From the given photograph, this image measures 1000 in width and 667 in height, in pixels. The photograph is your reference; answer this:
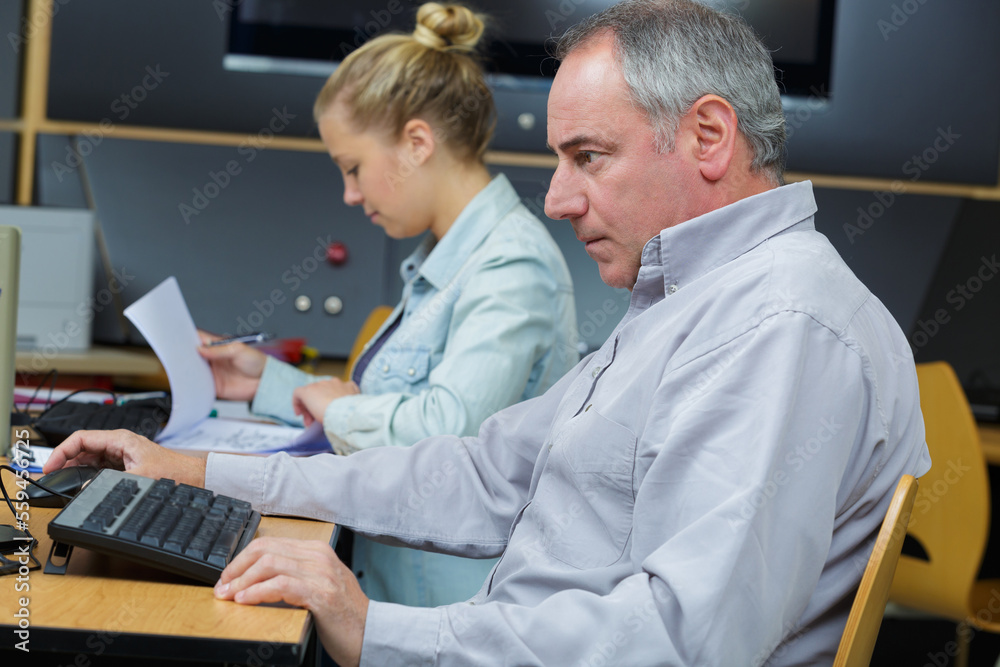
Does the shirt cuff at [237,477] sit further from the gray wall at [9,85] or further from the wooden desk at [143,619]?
the gray wall at [9,85]

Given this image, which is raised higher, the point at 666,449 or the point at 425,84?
the point at 425,84

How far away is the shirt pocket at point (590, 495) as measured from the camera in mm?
820

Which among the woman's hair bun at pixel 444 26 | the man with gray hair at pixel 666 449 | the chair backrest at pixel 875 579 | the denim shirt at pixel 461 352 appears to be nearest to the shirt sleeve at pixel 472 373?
the denim shirt at pixel 461 352

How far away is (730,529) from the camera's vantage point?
67 centimetres

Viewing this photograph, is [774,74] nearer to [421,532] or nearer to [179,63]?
[421,532]

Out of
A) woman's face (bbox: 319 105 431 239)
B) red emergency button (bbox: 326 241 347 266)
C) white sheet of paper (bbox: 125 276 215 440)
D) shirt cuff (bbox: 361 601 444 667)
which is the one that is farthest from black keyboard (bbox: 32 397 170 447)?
red emergency button (bbox: 326 241 347 266)

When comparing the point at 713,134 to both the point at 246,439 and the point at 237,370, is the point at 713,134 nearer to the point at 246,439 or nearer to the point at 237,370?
the point at 246,439

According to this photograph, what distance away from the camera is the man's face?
916 millimetres

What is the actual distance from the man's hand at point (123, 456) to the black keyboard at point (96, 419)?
7.6 inches

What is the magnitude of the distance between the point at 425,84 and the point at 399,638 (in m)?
1.07

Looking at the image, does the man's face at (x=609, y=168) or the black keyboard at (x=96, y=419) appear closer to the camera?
the man's face at (x=609, y=168)

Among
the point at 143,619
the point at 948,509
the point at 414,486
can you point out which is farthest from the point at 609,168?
the point at 948,509

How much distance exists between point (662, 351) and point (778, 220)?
179mm

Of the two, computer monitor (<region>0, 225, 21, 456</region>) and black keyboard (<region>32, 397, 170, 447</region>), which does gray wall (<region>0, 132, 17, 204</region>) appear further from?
computer monitor (<region>0, 225, 21, 456</region>)
